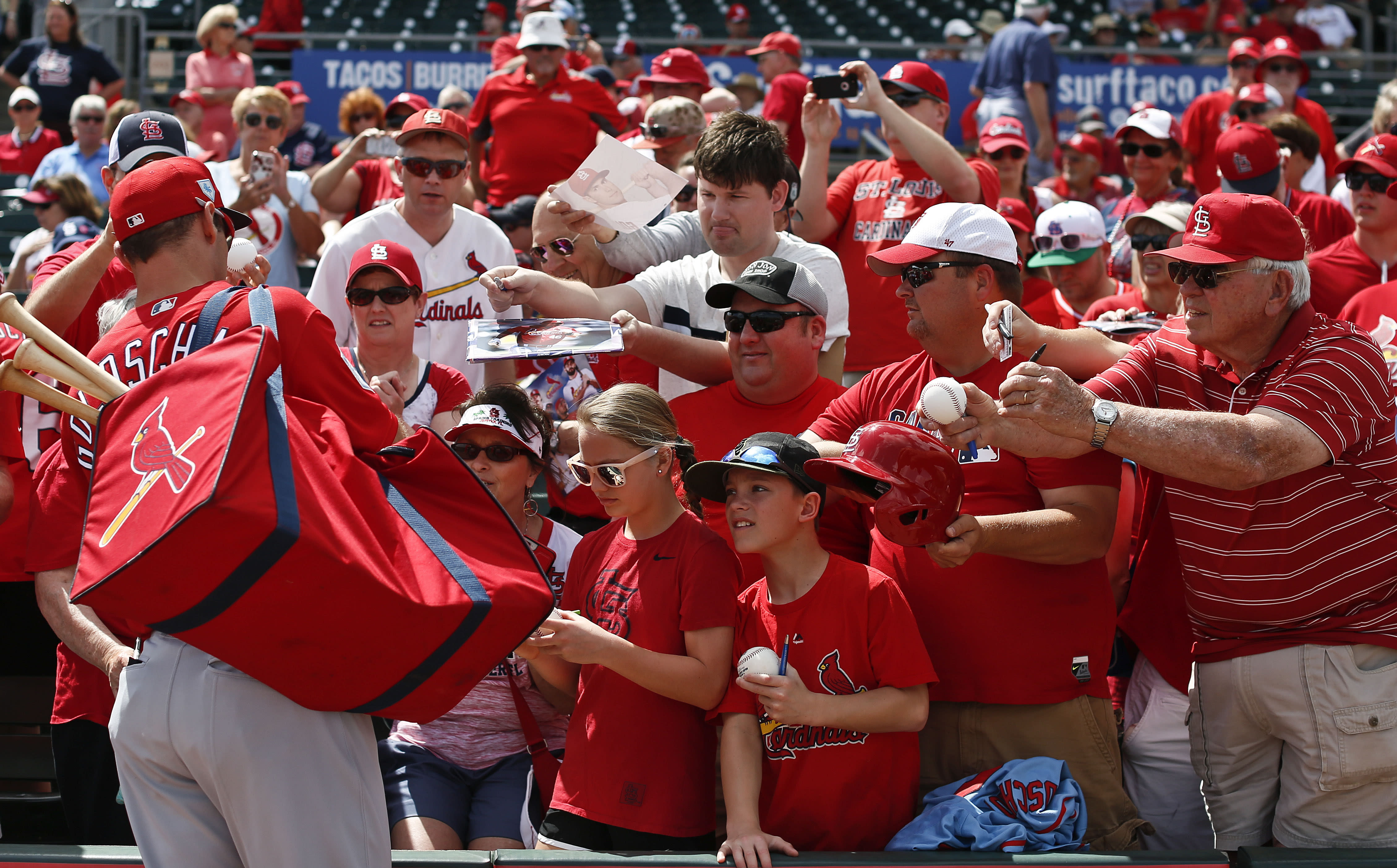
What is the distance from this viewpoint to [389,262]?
473 centimetres

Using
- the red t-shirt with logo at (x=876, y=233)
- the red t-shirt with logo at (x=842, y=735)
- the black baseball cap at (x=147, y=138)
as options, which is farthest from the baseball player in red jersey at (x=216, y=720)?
the red t-shirt with logo at (x=876, y=233)

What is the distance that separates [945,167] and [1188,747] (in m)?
2.74

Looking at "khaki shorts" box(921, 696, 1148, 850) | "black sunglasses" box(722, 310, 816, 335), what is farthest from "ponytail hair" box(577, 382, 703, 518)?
"khaki shorts" box(921, 696, 1148, 850)

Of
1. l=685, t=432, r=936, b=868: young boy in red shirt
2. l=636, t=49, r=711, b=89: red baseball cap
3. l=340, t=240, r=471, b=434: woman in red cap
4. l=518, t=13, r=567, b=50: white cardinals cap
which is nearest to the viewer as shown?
l=685, t=432, r=936, b=868: young boy in red shirt

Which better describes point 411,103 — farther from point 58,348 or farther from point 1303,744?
point 1303,744

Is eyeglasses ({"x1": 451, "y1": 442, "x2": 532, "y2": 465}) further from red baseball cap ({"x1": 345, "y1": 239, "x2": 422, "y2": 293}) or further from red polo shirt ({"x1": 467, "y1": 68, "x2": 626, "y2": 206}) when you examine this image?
red polo shirt ({"x1": 467, "y1": 68, "x2": 626, "y2": 206})

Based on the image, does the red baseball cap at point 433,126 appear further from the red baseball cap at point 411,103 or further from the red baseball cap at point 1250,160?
the red baseball cap at point 1250,160

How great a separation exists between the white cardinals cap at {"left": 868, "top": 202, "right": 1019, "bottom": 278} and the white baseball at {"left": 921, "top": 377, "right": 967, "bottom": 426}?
60cm

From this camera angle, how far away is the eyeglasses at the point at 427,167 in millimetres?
5633

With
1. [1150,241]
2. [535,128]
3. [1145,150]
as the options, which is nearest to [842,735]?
[1150,241]

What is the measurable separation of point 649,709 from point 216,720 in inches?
46.3

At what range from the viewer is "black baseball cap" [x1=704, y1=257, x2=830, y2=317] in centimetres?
376

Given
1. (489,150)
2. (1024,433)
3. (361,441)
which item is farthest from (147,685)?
(489,150)

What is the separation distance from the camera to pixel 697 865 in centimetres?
309
